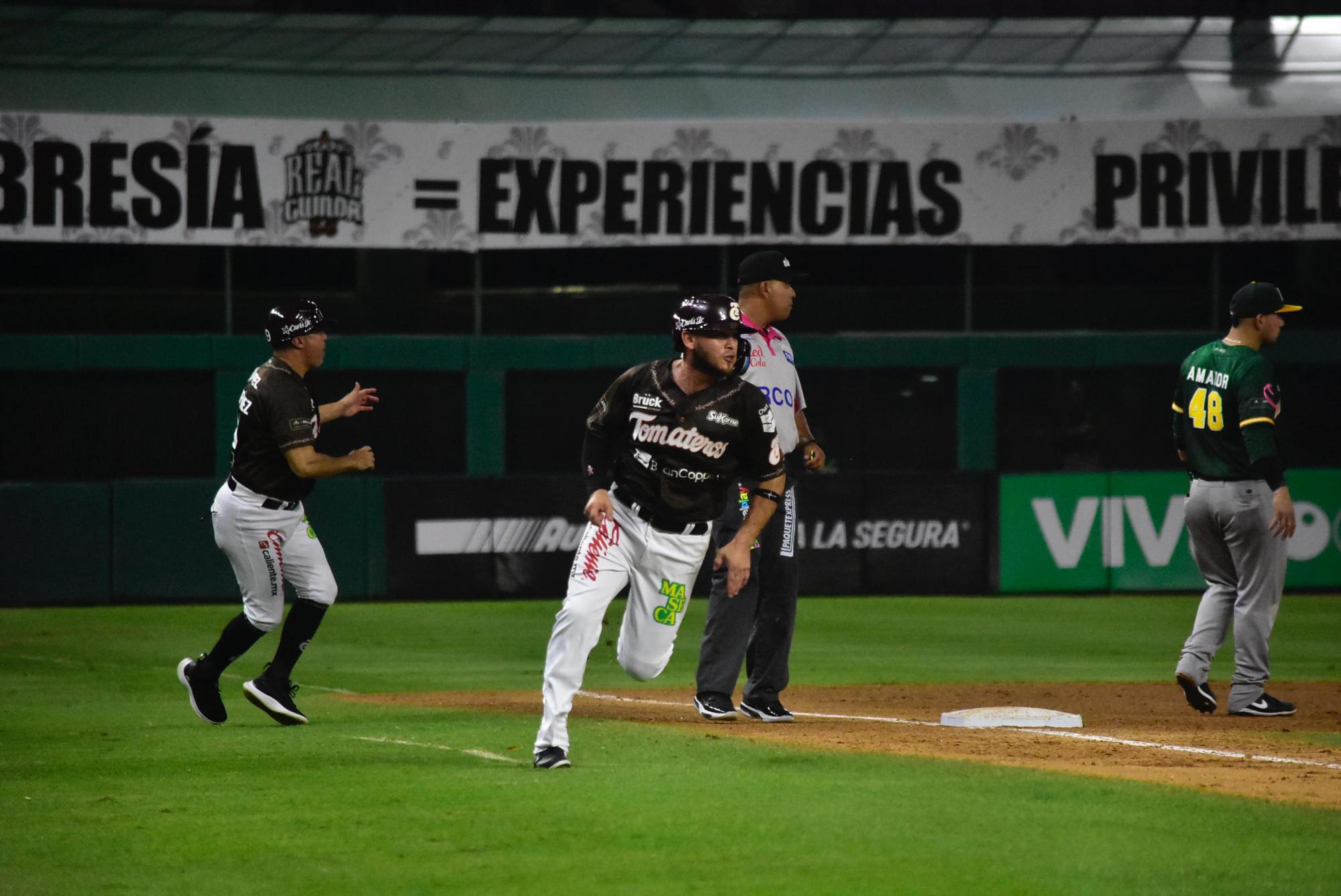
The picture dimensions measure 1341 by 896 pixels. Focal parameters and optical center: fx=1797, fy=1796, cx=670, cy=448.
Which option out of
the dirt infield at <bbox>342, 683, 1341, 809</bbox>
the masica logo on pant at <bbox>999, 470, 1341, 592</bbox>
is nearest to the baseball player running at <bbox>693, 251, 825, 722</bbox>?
the dirt infield at <bbox>342, 683, 1341, 809</bbox>

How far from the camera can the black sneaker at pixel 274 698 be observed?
880 centimetres

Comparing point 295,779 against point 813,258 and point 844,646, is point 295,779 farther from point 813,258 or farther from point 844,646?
point 813,258

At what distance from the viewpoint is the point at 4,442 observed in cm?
1962

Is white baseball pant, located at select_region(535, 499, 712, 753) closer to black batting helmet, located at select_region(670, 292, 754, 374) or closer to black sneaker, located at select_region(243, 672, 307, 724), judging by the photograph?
black batting helmet, located at select_region(670, 292, 754, 374)

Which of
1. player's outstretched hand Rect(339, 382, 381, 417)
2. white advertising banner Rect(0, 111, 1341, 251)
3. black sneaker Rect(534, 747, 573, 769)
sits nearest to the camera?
black sneaker Rect(534, 747, 573, 769)

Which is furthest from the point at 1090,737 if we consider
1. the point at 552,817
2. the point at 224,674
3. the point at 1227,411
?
the point at 224,674

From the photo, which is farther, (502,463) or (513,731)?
(502,463)

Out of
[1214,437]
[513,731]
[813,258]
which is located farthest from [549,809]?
[813,258]

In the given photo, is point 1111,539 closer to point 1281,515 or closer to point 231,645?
point 1281,515

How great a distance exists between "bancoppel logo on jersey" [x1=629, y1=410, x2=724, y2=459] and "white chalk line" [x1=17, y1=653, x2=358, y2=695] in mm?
3608

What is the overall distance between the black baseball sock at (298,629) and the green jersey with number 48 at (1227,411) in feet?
15.3

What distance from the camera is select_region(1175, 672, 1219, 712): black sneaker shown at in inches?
372

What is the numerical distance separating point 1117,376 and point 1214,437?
40.7 feet

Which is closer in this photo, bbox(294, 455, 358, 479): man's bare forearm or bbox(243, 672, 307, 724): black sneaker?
bbox(294, 455, 358, 479): man's bare forearm
